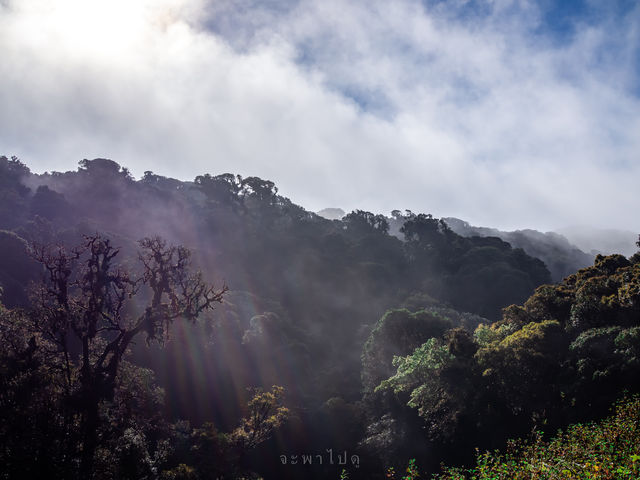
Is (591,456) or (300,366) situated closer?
(591,456)

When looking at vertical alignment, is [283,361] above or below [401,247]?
A: below

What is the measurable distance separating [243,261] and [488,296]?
45.1 meters

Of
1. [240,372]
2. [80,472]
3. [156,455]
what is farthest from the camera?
[240,372]

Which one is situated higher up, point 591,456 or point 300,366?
point 300,366

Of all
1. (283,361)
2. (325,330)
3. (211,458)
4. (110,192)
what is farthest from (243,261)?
(211,458)

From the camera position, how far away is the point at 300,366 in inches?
1610

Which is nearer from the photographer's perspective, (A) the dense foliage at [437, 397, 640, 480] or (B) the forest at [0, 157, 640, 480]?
(A) the dense foliage at [437, 397, 640, 480]

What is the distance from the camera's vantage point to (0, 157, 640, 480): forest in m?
13.5

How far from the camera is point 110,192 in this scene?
8044cm

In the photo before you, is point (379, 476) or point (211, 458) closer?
point (211, 458)

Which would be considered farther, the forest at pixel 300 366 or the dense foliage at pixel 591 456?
the forest at pixel 300 366

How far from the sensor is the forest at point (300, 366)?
13.5 m

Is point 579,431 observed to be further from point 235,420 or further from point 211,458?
point 235,420

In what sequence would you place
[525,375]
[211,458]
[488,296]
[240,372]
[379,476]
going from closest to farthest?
1. [525,375]
2. [211,458]
3. [379,476]
4. [240,372]
5. [488,296]
